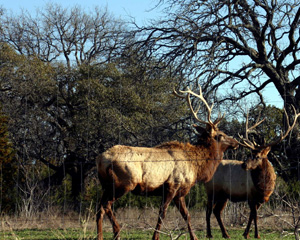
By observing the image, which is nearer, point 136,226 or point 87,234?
point 87,234

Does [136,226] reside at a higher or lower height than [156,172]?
lower

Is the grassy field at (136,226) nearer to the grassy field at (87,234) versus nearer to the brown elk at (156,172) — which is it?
the grassy field at (87,234)

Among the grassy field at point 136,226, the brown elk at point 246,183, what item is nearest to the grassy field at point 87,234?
the grassy field at point 136,226

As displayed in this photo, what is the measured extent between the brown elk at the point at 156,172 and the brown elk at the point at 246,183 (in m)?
1.28

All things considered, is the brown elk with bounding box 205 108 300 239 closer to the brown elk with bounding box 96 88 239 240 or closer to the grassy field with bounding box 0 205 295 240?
the grassy field with bounding box 0 205 295 240

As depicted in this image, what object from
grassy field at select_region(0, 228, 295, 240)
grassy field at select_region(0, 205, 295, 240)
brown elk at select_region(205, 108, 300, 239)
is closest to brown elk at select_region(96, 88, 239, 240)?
grassy field at select_region(0, 205, 295, 240)

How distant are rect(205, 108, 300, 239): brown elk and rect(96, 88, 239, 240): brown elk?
1.28 meters

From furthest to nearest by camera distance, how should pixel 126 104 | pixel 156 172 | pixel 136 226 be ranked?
pixel 126 104 < pixel 136 226 < pixel 156 172

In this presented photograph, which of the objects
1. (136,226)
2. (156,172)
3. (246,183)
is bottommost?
(136,226)

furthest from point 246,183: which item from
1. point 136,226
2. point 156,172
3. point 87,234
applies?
point 87,234

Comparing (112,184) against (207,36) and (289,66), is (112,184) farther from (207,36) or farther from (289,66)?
(289,66)

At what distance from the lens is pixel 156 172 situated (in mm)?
8438

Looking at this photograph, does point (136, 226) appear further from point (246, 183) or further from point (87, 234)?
point (246, 183)

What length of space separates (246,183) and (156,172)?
10.2ft
